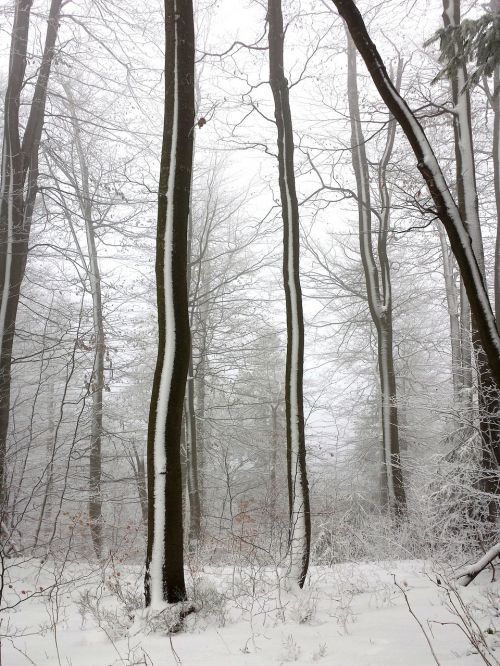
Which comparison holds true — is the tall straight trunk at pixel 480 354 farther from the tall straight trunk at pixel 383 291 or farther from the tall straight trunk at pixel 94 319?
the tall straight trunk at pixel 94 319

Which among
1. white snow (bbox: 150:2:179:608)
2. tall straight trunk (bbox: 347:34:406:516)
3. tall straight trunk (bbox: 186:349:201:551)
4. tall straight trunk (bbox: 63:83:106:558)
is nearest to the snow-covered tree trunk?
white snow (bbox: 150:2:179:608)

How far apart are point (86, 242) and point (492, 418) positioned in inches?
401

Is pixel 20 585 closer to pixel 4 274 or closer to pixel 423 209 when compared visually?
pixel 4 274

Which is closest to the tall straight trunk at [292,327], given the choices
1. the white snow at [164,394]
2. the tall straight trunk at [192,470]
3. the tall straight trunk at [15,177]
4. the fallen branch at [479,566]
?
the fallen branch at [479,566]

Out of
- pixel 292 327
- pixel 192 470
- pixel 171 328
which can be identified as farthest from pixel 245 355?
pixel 171 328

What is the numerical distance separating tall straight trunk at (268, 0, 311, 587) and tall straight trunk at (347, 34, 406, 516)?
3272 mm

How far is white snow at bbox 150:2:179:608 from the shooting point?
12.9 feet

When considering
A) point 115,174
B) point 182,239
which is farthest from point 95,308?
point 182,239

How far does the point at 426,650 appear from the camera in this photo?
3.09 meters

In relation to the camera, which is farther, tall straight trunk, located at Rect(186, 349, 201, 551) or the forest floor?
tall straight trunk, located at Rect(186, 349, 201, 551)

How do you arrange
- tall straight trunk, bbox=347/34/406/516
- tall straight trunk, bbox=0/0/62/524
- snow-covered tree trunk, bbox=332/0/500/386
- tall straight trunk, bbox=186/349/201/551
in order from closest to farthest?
A: 1. snow-covered tree trunk, bbox=332/0/500/386
2. tall straight trunk, bbox=0/0/62/524
3. tall straight trunk, bbox=347/34/406/516
4. tall straight trunk, bbox=186/349/201/551

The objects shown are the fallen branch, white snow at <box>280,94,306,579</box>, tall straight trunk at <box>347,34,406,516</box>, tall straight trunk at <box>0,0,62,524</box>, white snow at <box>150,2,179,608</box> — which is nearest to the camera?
white snow at <box>150,2,179,608</box>

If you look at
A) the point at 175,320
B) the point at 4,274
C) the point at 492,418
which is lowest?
the point at 492,418

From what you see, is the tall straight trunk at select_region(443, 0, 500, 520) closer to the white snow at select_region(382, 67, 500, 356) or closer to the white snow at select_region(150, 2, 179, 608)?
the white snow at select_region(382, 67, 500, 356)
